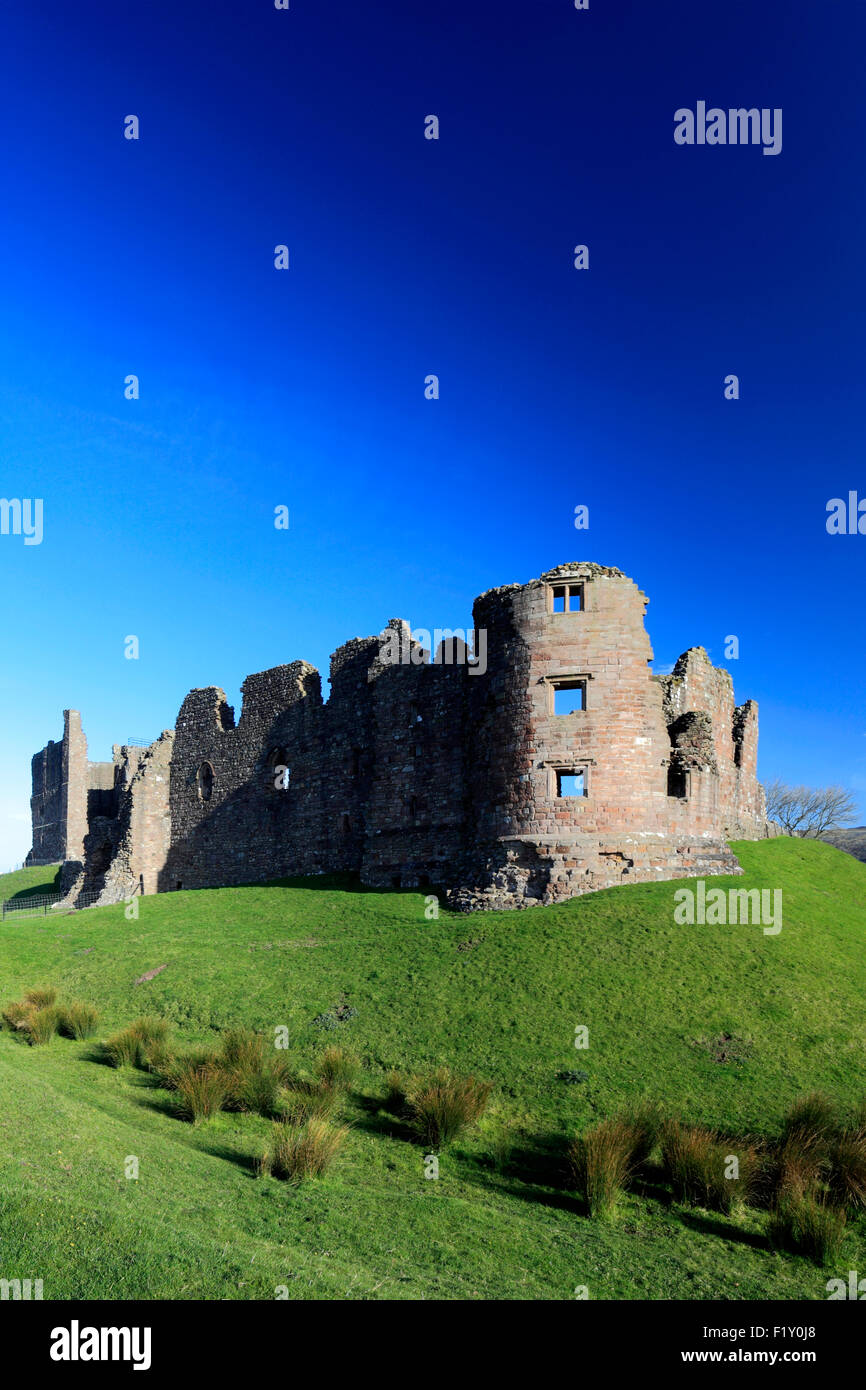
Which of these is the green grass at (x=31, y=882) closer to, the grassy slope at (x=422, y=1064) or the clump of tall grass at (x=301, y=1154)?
the grassy slope at (x=422, y=1064)

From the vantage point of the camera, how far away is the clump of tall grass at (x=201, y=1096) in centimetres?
1222

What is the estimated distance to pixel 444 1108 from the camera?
38.9ft

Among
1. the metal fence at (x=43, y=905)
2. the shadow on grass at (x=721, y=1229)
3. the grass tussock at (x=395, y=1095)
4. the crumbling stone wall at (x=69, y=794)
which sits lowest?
the metal fence at (x=43, y=905)

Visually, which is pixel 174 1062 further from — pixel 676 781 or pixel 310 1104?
pixel 676 781

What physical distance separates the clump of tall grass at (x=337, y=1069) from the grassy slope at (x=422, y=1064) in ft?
1.42

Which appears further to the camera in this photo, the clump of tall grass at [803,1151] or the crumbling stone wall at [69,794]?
the crumbling stone wall at [69,794]

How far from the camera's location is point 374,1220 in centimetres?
905

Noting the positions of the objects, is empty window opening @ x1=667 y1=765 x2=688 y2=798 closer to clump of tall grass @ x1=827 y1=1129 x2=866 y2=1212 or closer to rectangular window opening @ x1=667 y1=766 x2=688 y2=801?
rectangular window opening @ x1=667 y1=766 x2=688 y2=801

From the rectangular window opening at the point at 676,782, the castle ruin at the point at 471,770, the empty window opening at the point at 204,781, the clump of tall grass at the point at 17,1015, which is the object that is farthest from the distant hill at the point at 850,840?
the clump of tall grass at the point at 17,1015

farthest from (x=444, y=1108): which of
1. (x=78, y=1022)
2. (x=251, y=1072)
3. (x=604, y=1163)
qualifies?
(x=78, y=1022)

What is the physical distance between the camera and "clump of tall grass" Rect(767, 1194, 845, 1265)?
870cm

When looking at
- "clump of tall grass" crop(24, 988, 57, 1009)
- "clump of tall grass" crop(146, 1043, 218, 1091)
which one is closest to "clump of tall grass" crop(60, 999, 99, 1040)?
"clump of tall grass" crop(24, 988, 57, 1009)
